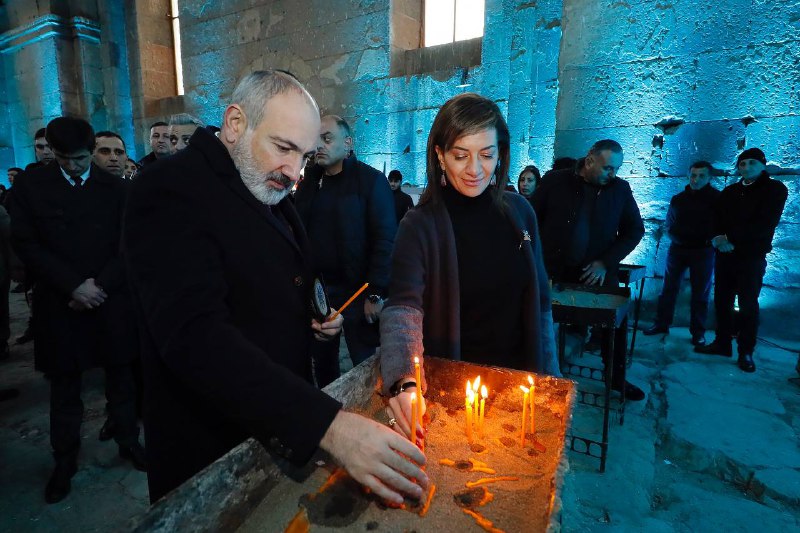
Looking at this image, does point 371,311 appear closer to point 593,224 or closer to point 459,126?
point 459,126

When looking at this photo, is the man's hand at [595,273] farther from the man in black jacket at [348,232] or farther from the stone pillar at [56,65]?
the stone pillar at [56,65]

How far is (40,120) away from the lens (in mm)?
12281

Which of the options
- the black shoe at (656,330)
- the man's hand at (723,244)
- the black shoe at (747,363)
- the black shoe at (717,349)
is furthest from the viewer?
the black shoe at (656,330)

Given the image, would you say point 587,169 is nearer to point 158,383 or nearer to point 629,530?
point 629,530

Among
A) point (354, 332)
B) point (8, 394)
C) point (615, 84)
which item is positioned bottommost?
point (8, 394)

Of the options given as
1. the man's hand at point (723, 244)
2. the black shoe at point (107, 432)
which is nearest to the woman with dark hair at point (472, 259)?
the black shoe at point (107, 432)

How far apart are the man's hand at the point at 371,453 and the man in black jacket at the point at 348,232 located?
234 cm

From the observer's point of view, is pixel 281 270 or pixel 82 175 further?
pixel 82 175

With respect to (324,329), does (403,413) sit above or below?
below

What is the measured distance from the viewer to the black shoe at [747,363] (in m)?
4.67

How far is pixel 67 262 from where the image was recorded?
9.46ft

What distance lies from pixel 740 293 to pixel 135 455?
6285 millimetres

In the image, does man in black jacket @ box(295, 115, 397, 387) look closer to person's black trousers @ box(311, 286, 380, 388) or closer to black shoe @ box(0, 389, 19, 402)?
person's black trousers @ box(311, 286, 380, 388)

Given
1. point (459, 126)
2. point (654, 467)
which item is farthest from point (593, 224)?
point (459, 126)
